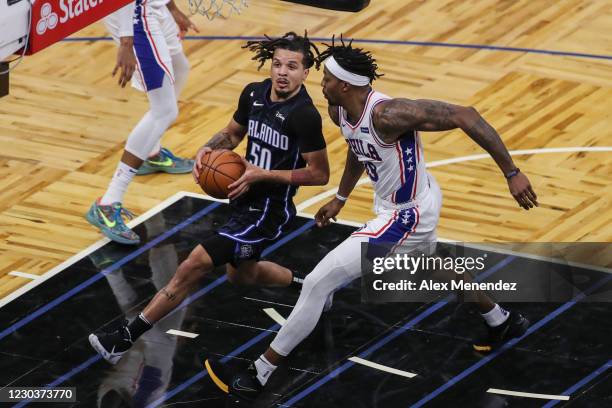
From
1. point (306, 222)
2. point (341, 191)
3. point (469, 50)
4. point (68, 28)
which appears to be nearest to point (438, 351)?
point (341, 191)

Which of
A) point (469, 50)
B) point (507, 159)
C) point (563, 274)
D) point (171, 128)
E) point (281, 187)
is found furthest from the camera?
point (469, 50)

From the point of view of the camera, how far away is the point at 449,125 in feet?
33.5

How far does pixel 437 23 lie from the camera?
17.5 metres

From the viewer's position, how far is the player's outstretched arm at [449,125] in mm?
10094

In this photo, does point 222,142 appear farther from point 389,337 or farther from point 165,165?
point 165,165

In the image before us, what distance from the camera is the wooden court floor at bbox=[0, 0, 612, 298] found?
524 inches

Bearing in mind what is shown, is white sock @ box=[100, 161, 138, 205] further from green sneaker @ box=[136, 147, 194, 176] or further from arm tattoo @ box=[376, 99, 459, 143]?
arm tattoo @ box=[376, 99, 459, 143]

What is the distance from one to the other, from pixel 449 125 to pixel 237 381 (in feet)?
7.46

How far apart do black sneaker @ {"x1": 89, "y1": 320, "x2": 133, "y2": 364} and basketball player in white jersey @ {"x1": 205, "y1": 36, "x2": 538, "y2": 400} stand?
0.62 meters

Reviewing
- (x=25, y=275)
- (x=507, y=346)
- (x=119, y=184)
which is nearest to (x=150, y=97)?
(x=119, y=184)

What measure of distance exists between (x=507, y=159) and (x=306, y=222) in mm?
3461

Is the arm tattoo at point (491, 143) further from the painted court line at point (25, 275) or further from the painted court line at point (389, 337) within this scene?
the painted court line at point (25, 275)

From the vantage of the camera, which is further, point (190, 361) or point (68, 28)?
point (190, 361)

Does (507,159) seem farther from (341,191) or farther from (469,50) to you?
(469,50)
